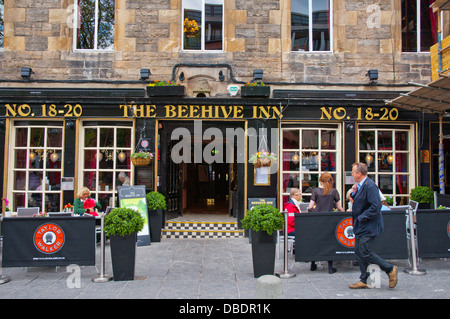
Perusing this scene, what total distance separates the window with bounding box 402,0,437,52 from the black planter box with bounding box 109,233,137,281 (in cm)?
880

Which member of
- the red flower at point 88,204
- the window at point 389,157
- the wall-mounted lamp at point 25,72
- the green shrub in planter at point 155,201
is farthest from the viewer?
the window at point 389,157

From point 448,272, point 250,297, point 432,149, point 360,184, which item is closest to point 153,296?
point 250,297

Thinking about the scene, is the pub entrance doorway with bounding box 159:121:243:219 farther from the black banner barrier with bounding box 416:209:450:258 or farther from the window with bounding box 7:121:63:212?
the black banner barrier with bounding box 416:209:450:258

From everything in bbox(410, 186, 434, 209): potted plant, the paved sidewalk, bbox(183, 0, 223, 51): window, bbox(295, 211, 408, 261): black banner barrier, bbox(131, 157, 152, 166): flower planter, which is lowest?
the paved sidewalk

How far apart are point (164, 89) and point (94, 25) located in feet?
9.39

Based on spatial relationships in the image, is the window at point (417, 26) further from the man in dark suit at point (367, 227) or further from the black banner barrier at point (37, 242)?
the black banner barrier at point (37, 242)

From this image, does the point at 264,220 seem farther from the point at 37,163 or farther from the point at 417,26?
the point at 417,26

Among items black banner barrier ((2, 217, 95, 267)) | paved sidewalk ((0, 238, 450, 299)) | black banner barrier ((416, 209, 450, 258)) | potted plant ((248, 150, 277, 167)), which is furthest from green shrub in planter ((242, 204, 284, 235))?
potted plant ((248, 150, 277, 167))

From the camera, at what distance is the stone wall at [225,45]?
1034 centimetres

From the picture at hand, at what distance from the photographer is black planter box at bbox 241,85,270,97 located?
Answer: 9.99 meters

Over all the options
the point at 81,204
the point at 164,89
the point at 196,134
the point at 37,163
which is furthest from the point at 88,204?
the point at 164,89

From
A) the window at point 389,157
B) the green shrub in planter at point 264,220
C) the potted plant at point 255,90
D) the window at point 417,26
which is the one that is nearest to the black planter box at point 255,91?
the potted plant at point 255,90

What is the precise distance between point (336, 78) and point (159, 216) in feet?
19.1

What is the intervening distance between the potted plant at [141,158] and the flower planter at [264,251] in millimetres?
4134
